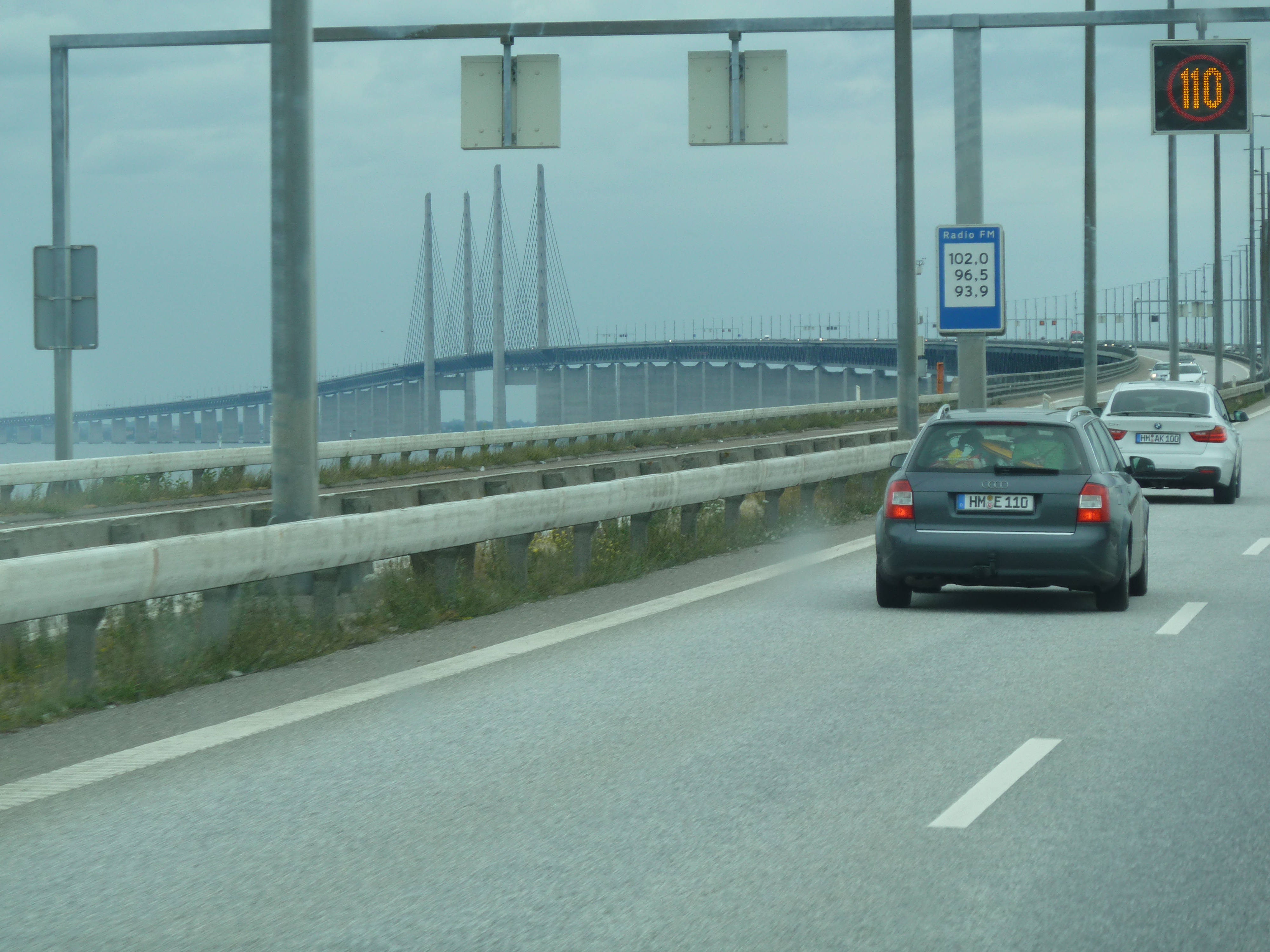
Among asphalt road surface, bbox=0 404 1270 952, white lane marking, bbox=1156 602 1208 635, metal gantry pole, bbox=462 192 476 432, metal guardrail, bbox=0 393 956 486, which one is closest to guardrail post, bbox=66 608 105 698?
asphalt road surface, bbox=0 404 1270 952

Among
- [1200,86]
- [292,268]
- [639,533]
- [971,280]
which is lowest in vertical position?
[639,533]

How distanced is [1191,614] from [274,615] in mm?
6000

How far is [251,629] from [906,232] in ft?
52.2

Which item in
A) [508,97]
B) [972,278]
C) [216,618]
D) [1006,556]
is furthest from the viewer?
[972,278]

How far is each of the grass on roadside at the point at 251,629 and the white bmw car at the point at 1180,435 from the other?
32.8 feet

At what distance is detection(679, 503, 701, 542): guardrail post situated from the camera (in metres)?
16.2

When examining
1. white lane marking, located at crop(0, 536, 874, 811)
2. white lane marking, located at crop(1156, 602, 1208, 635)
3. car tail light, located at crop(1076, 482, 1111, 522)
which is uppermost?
car tail light, located at crop(1076, 482, 1111, 522)

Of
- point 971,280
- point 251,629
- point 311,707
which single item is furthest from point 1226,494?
point 311,707

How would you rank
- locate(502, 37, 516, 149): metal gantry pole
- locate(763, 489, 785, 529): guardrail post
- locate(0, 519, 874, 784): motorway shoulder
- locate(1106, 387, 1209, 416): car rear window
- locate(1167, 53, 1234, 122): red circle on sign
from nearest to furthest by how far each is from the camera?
locate(0, 519, 874, 784): motorway shoulder → locate(763, 489, 785, 529): guardrail post → locate(1167, 53, 1234, 122): red circle on sign → locate(502, 37, 516, 149): metal gantry pole → locate(1106, 387, 1209, 416): car rear window

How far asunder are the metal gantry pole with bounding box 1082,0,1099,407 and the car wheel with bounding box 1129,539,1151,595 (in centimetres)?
3211

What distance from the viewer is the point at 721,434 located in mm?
45750

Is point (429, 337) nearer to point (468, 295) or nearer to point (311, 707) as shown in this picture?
point (468, 295)

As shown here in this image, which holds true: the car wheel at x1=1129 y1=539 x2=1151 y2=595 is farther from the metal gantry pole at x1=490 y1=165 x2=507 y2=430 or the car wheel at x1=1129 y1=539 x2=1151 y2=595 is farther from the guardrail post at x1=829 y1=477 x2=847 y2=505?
the metal gantry pole at x1=490 y1=165 x2=507 y2=430

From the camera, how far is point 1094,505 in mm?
12219
